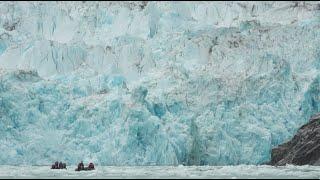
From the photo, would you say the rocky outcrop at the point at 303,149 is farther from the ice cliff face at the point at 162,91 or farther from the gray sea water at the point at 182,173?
the gray sea water at the point at 182,173

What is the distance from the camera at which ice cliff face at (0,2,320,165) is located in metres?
34.2

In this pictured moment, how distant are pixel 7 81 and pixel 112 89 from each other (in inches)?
222

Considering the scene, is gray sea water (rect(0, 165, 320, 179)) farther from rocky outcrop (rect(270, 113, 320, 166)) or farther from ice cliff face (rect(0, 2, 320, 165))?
ice cliff face (rect(0, 2, 320, 165))

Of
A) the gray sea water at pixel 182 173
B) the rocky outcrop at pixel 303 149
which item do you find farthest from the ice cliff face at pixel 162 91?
the gray sea water at pixel 182 173

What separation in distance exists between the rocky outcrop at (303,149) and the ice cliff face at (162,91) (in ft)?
12.3

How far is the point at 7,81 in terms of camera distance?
116 ft

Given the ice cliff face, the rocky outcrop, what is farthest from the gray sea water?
the ice cliff face

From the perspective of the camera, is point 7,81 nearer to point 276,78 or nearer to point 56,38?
point 56,38

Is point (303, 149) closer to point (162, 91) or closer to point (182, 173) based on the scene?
point (182, 173)

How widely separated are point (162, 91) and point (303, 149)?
982 centimetres

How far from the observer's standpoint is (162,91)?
36.2 m

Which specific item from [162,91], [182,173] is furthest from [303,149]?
[162,91]

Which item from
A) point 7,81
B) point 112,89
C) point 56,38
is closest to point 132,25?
point 56,38

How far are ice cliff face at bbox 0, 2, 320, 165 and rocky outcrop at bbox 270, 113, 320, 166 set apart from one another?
148 inches
